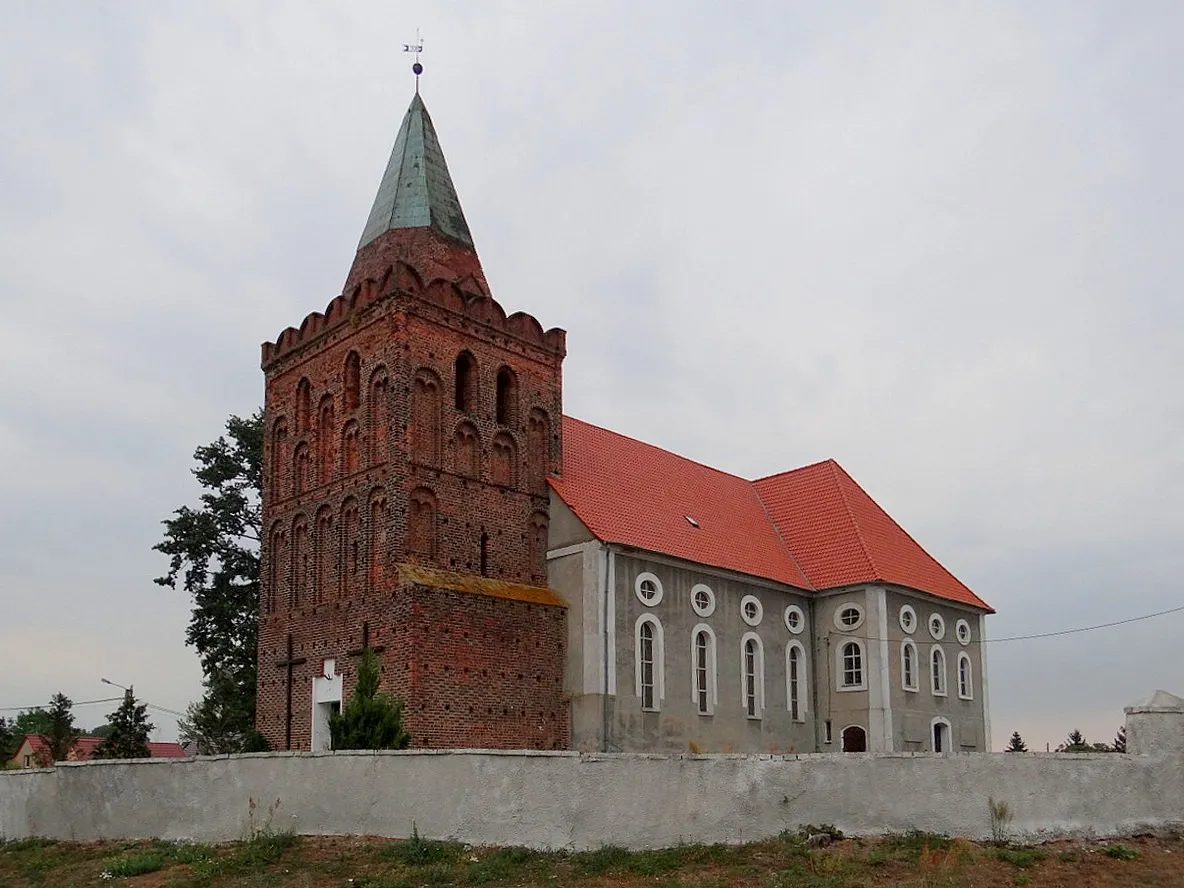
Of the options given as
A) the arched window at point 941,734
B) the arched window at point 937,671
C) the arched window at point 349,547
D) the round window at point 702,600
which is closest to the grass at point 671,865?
the arched window at point 349,547

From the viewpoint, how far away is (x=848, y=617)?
3325cm

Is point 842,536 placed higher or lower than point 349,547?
higher

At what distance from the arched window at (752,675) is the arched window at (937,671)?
5612 mm

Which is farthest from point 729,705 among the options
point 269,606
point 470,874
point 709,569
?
point 470,874

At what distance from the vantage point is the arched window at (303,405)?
2958cm

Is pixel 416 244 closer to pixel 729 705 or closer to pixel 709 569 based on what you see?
pixel 709 569

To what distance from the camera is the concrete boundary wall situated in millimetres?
16281

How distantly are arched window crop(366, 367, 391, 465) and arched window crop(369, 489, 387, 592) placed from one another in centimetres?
87

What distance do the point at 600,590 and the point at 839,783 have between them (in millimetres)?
11593

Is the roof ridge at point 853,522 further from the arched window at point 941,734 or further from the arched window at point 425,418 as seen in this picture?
the arched window at point 425,418

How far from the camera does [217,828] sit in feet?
61.3

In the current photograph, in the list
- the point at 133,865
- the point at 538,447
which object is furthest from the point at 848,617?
the point at 133,865

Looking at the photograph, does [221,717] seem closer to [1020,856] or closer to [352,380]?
[352,380]

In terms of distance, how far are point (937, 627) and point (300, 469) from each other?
1811 cm
